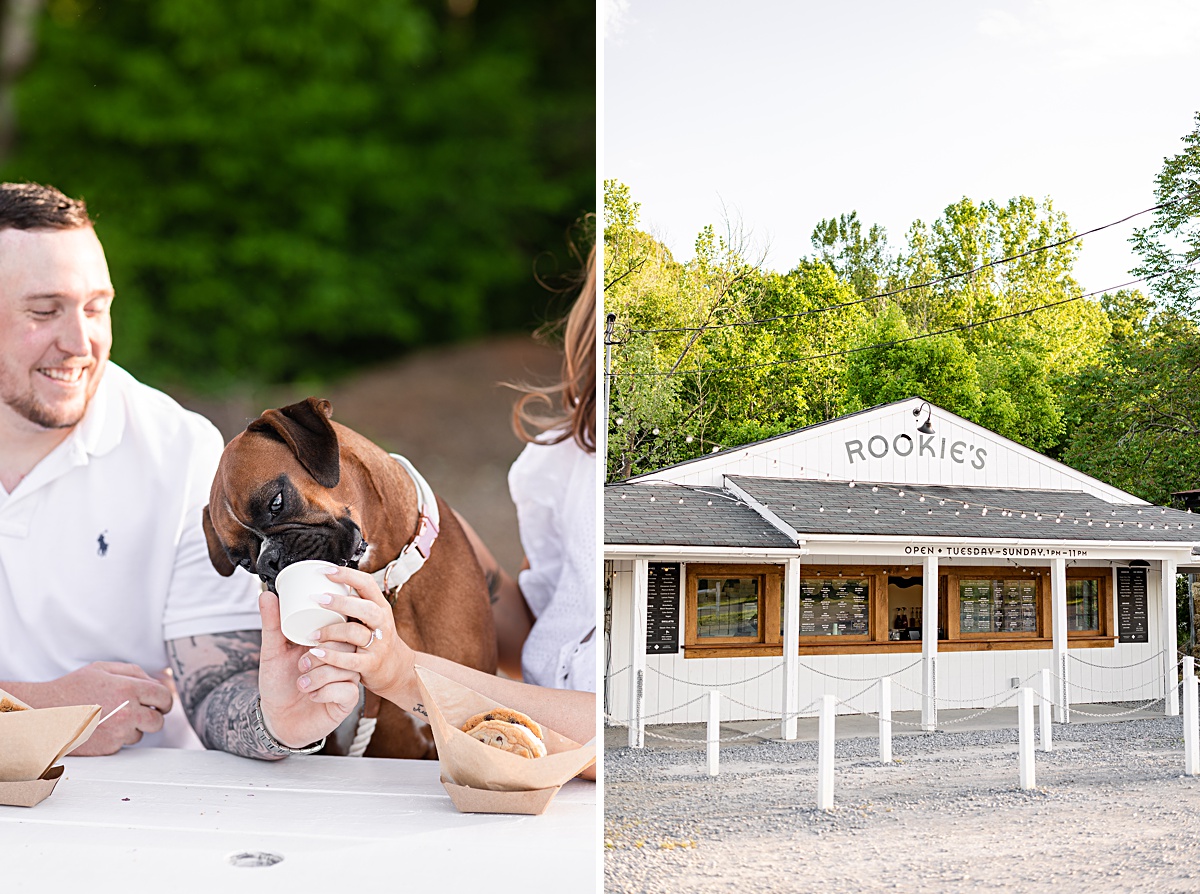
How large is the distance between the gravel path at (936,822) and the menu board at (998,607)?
37cm

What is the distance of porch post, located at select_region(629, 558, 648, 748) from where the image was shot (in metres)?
3.88

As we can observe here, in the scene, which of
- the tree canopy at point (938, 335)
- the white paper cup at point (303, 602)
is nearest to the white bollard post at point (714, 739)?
the tree canopy at point (938, 335)

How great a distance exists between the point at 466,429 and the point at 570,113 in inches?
40.1

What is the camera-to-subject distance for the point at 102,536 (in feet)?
6.33

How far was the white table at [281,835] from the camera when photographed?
1313 millimetres

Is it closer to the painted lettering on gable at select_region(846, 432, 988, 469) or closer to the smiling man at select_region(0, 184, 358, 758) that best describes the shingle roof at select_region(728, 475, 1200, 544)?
the painted lettering on gable at select_region(846, 432, 988, 469)

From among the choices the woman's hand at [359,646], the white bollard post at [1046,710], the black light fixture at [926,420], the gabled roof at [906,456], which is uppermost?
the black light fixture at [926,420]

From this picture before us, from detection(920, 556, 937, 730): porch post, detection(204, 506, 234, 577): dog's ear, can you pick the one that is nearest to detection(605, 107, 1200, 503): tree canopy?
detection(920, 556, 937, 730): porch post

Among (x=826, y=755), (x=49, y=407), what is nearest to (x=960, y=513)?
(x=826, y=755)

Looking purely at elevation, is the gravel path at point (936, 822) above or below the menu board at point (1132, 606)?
below

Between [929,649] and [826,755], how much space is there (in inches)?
29.2

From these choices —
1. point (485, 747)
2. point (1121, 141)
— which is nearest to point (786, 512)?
point (1121, 141)

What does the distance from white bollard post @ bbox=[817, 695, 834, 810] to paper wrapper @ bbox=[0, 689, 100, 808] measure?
2.06 m

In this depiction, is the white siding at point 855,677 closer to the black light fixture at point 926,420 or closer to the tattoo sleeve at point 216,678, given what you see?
the black light fixture at point 926,420
